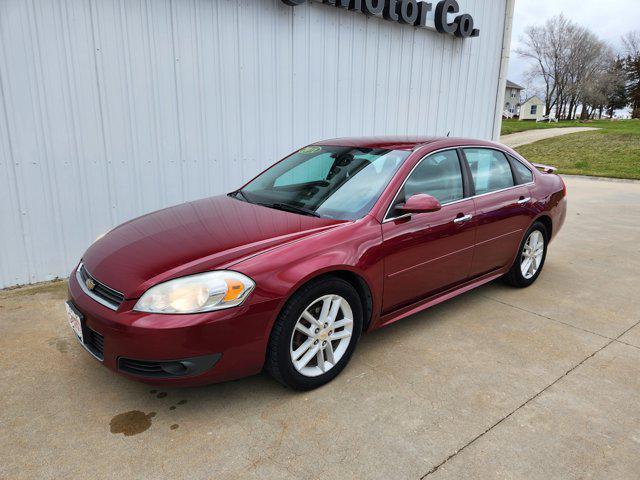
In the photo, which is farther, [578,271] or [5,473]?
[578,271]

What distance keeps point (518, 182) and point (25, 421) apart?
13.7 ft

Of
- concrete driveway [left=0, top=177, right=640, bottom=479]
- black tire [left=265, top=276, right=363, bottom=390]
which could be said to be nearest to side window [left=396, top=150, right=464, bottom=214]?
black tire [left=265, top=276, right=363, bottom=390]

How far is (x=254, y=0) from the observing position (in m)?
5.57

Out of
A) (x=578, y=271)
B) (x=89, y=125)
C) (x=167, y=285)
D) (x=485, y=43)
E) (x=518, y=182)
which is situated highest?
(x=485, y=43)

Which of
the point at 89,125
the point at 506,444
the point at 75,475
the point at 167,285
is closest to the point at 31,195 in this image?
the point at 89,125

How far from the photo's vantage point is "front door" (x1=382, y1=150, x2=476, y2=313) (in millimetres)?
3208

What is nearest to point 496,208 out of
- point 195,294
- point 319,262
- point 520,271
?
point 520,271

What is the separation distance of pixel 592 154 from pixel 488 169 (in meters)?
18.8

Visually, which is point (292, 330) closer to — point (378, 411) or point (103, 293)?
point (378, 411)

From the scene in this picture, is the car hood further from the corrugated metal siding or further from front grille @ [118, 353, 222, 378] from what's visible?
the corrugated metal siding

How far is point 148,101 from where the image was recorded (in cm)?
505

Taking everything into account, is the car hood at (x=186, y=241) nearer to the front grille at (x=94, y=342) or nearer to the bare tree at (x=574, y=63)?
the front grille at (x=94, y=342)

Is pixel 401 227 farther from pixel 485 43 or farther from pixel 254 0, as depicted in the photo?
pixel 485 43

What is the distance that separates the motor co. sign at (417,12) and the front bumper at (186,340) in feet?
14.8
